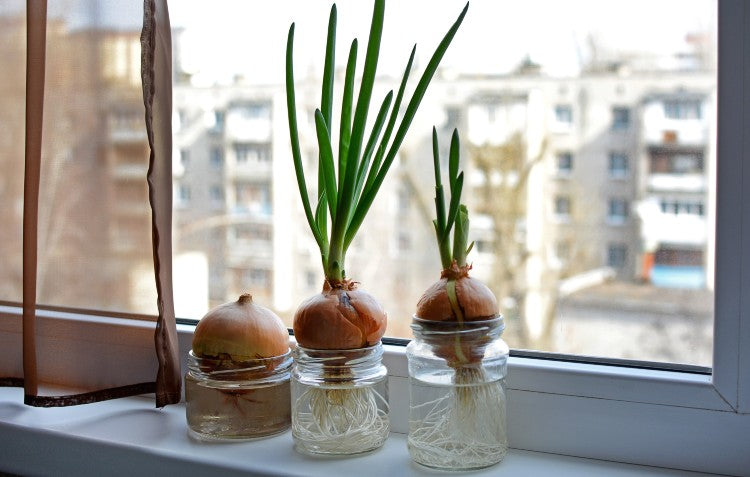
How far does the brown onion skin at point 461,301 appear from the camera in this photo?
833mm

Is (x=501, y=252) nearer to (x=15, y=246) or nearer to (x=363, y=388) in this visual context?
(x=363, y=388)

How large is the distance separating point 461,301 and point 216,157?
26.9 inches

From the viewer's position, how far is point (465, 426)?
861 millimetres

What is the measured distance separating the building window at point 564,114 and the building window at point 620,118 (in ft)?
0.22

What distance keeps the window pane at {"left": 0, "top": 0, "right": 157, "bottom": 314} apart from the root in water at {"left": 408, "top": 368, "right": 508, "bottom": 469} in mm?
425

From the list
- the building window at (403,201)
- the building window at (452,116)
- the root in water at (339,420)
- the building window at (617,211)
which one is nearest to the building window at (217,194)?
the building window at (403,201)

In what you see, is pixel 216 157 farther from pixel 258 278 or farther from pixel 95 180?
pixel 95 180

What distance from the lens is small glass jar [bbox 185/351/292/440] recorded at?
0.95 meters

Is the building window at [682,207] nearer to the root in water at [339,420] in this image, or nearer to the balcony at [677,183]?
the balcony at [677,183]

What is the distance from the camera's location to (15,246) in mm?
1146

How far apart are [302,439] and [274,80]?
0.61 m

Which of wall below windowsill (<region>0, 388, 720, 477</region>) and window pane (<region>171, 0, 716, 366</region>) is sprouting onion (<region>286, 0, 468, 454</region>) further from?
window pane (<region>171, 0, 716, 366</region>)

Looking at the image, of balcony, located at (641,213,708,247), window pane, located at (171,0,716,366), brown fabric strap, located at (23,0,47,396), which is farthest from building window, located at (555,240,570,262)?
brown fabric strap, located at (23,0,47,396)

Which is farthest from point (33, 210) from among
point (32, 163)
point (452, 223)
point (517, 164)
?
point (517, 164)
